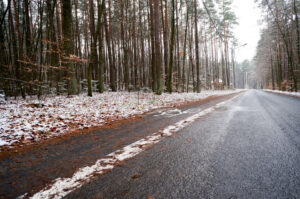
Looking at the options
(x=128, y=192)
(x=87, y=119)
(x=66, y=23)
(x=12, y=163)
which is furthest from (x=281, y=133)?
(x=66, y=23)

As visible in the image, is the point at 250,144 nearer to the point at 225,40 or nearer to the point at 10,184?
the point at 10,184

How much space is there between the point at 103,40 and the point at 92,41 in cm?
667

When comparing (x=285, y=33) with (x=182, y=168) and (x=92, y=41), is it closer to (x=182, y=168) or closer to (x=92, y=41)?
(x=92, y=41)

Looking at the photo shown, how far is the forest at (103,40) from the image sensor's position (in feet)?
29.5

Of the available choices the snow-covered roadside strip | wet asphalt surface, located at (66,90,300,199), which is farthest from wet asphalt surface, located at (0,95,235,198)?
wet asphalt surface, located at (66,90,300,199)

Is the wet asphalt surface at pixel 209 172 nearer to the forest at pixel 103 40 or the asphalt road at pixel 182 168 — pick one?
the asphalt road at pixel 182 168

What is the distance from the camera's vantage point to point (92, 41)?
16.8 metres

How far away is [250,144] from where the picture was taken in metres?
2.21

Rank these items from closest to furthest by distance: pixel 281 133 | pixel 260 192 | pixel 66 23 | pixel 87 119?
pixel 260 192, pixel 281 133, pixel 87 119, pixel 66 23

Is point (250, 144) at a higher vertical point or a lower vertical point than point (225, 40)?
lower

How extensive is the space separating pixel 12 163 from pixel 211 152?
2.76 m

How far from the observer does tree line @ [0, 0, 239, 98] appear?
8.73 meters

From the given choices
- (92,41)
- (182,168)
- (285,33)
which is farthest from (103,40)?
(285,33)

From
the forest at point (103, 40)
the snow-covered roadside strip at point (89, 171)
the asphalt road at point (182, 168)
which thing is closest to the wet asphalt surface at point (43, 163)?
the asphalt road at point (182, 168)
